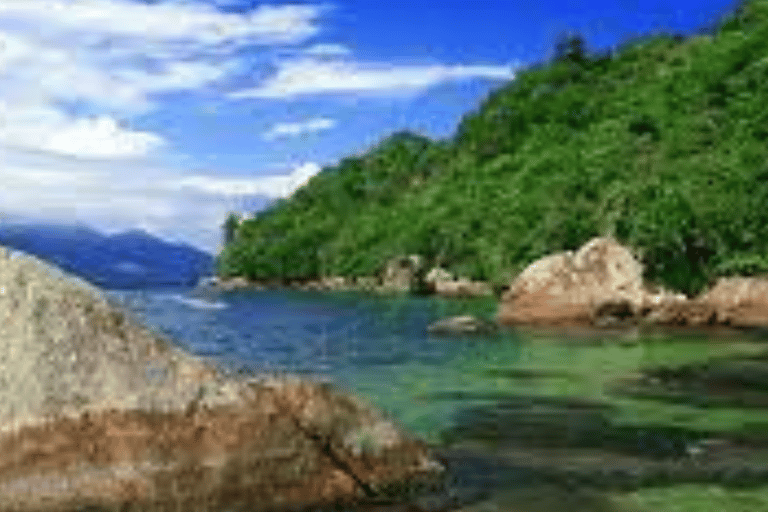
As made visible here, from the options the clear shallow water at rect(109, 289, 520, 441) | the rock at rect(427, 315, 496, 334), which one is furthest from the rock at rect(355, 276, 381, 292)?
the rock at rect(427, 315, 496, 334)

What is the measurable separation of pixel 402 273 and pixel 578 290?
211 ft

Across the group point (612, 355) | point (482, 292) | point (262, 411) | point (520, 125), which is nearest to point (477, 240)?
point (482, 292)

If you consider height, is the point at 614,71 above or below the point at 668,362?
above

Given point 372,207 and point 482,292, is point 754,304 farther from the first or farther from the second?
point 372,207

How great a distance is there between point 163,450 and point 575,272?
142 ft

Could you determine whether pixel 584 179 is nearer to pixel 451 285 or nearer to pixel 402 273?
pixel 451 285

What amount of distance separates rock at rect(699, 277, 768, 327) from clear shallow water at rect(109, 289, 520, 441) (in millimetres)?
9754

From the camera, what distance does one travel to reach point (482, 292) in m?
102

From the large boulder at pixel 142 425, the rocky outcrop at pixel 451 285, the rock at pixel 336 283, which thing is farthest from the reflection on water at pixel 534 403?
the rock at pixel 336 283

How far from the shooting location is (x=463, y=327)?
53.1m

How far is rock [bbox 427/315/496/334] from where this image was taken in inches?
2082

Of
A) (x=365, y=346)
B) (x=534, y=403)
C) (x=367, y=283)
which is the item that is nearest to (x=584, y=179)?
(x=367, y=283)

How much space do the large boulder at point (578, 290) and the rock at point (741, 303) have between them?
3.37 meters

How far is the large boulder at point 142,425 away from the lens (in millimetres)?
16375
